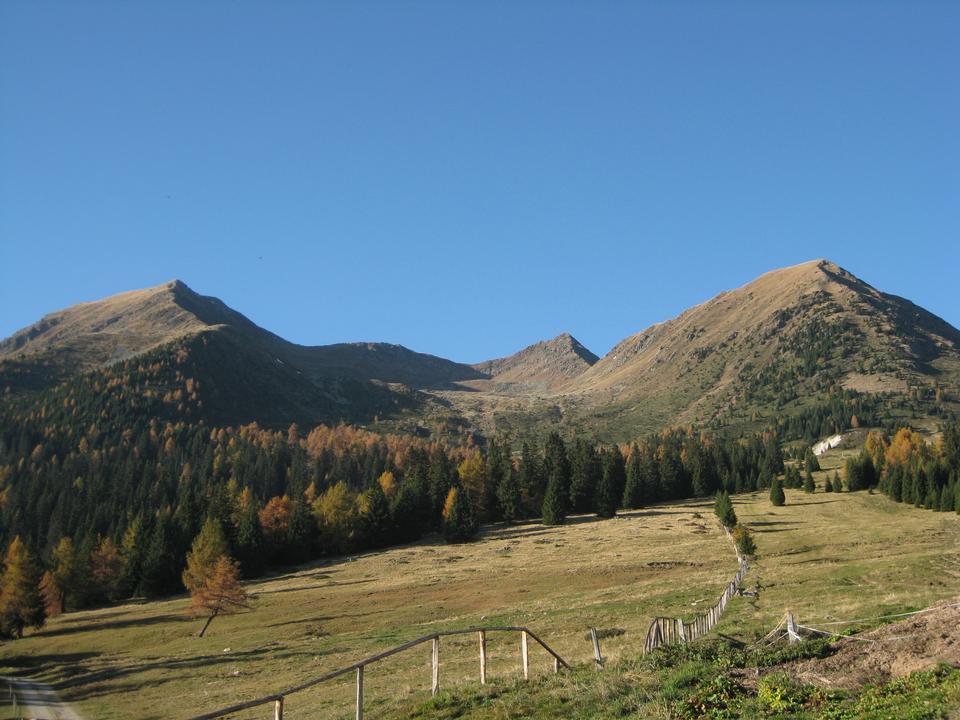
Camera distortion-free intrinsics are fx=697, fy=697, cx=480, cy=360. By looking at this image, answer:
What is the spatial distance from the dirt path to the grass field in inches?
46.5

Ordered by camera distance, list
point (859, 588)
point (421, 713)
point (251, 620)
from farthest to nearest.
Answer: point (251, 620) → point (859, 588) → point (421, 713)

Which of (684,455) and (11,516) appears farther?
(684,455)

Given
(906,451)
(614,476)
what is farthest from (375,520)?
(906,451)

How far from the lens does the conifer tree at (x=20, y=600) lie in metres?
83.6

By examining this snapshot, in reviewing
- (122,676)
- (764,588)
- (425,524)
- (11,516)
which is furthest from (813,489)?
(11,516)

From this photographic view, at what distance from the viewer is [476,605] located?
62.4 m

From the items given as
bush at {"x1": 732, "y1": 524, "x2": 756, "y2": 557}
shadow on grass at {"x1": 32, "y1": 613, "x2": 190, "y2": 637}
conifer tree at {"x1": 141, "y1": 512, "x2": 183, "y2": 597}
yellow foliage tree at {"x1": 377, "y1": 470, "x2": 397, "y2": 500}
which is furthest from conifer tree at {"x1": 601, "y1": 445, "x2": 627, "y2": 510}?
shadow on grass at {"x1": 32, "y1": 613, "x2": 190, "y2": 637}

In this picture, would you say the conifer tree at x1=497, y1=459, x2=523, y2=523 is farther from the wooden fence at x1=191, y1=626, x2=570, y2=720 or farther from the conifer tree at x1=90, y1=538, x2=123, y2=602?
the wooden fence at x1=191, y1=626, x2=570, y2=720

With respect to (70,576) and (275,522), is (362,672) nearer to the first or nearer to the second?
(70,576)

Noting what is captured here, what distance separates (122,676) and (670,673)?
5133 centimetres

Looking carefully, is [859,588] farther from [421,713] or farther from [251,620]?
[251,620]

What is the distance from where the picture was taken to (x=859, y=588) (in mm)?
45250

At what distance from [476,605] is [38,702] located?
1329 inches

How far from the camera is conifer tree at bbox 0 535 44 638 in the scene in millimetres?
83562
